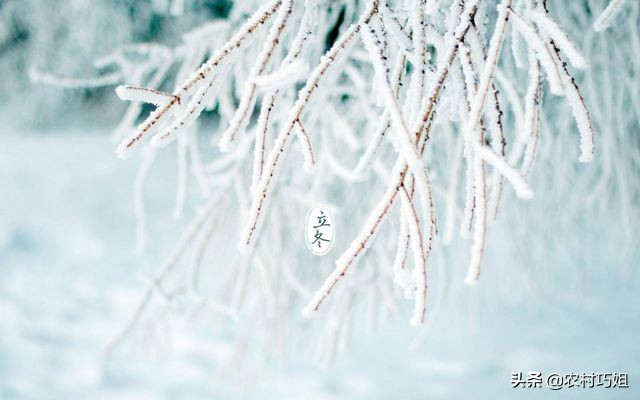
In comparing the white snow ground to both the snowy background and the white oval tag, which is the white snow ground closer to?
the snowy background

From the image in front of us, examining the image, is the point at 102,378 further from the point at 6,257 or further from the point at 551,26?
the point at 551,26

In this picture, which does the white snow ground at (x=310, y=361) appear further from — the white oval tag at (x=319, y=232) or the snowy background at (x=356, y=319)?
the white oval tag at (x=319, y=232)

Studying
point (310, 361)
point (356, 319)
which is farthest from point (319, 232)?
point (356, 319)

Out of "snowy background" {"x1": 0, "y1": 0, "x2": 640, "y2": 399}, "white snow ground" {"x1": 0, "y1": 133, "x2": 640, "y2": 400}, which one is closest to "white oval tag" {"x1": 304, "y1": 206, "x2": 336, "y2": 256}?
"snowy background" {"x1": 0, "y1": 0, "x2": 640, "y2": 399}

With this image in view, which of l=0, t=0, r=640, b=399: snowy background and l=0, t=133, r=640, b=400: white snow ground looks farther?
l=0, t=133, r=640, b=400: white snow ground

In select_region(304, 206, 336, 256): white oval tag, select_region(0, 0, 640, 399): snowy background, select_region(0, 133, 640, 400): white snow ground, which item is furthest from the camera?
select_region(0, 133, 640, 400): white snow ground

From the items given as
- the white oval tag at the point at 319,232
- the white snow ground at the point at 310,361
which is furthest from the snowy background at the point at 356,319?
the white oval tag at the point at 319,232

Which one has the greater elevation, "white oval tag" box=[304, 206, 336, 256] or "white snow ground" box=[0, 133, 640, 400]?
"white oval tag" box=[304, 206, 336, 256]
